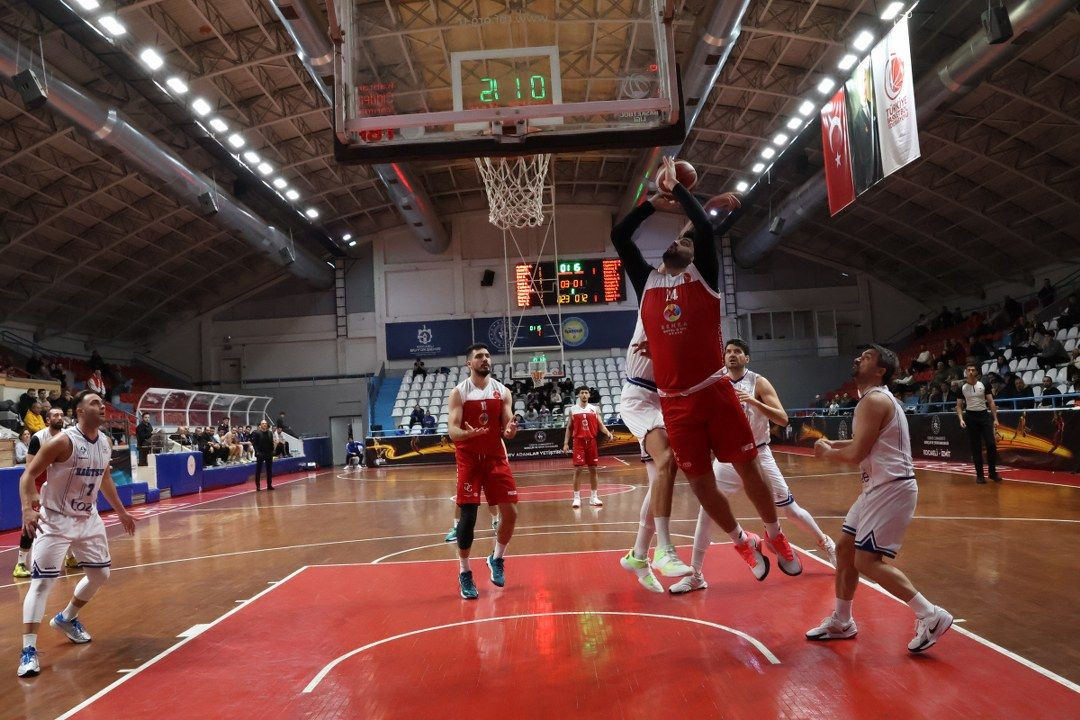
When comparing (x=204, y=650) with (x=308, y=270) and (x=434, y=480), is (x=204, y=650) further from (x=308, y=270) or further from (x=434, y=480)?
(x=308, y=270)

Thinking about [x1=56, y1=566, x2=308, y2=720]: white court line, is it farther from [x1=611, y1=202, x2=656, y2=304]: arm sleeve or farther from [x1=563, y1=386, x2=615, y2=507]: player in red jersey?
[x1=563, y1=386, x2=615, y2=507]: player in red jersey

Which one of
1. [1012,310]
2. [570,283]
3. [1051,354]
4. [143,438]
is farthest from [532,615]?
[1012,310]

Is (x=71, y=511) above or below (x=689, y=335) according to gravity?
below

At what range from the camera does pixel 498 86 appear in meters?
7.20

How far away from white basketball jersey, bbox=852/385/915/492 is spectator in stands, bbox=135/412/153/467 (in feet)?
55.7

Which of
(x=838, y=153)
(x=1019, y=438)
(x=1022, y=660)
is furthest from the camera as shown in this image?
(x=838, y=153)

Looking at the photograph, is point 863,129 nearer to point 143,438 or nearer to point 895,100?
point 895,100

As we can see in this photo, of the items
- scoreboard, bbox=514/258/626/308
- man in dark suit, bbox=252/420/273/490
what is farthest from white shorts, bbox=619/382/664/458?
scoreboard, bbox=514/258/626/308

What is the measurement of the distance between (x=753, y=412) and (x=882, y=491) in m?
2.10

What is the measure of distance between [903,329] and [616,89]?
30.2 metres

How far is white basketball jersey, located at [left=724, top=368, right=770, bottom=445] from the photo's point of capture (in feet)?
19.8

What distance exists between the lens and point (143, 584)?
23.5 ft

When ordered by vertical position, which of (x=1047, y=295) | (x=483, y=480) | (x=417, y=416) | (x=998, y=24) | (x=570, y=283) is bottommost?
(x=483, y=480)

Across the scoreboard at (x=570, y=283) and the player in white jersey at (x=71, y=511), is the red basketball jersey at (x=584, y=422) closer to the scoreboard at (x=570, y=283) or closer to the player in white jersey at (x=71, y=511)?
the player in white jersey at (x=71, y=511)
